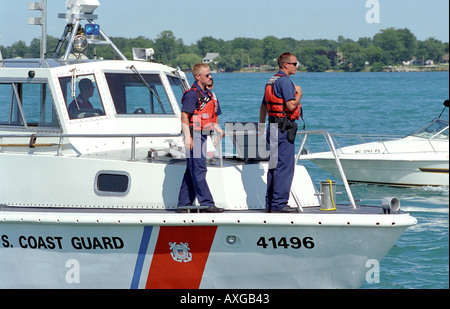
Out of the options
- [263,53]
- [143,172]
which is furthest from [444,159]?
[263,53]

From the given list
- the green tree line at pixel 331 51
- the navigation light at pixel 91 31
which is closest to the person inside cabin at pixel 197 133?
the navigation light at pixel 91 31

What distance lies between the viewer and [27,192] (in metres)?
8.77

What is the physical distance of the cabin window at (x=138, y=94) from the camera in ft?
31.5

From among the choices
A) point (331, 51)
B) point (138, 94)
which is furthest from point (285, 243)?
point (331, 51)

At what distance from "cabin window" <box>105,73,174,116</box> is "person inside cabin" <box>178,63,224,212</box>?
1.69m

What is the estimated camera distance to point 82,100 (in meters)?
9.36

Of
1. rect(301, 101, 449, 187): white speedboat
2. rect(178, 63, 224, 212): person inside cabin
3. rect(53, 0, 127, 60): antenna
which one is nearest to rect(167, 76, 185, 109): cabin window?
rect(53, 0, 127, 60): antenna

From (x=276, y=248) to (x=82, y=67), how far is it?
3420 millimetres

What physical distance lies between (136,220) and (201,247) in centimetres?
75

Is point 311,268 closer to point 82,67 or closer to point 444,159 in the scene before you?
point 82,67

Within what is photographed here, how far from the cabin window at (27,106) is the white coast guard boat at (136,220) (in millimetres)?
16

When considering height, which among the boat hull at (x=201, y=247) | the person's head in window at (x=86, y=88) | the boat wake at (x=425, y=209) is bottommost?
the boat wake at (x=425, y=209)

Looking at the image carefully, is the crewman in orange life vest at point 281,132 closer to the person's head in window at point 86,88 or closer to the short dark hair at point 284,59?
the short dark hair at point 284,59

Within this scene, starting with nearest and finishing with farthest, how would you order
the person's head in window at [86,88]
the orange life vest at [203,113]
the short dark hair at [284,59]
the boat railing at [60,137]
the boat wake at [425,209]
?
the short dark hair at [284,59] → the orange life vest at [203,113] → the boat railing at [60,137] → the person's head in window at [86,88] → the boat wake at [425,209]
